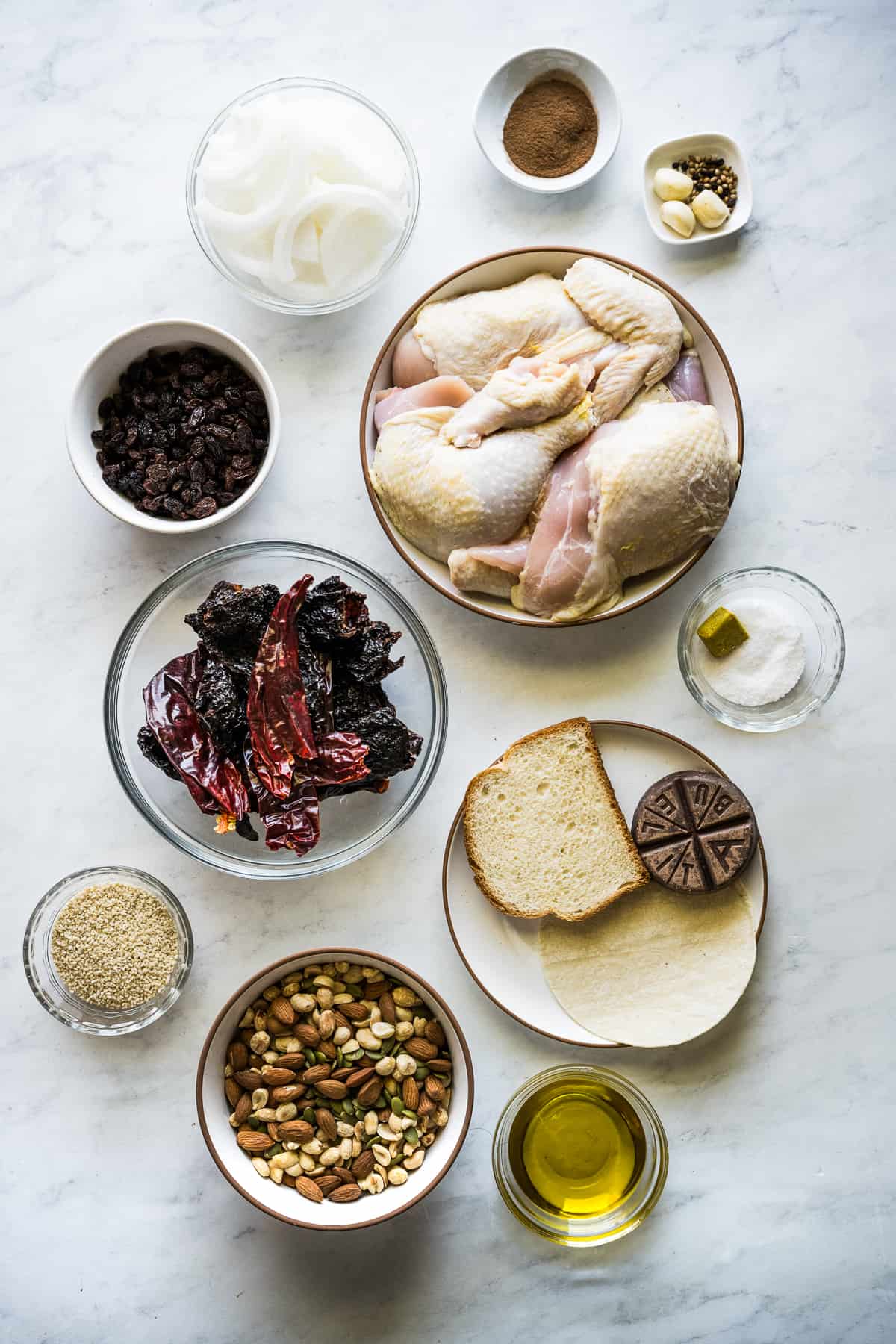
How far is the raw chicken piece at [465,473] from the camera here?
203 centimetres

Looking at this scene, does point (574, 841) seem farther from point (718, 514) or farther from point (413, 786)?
point (718, 514)

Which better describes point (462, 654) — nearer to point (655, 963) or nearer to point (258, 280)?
point (655, 963)

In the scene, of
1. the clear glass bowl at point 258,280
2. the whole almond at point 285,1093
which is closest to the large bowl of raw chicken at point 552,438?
the clear glass bowl at point 258,280

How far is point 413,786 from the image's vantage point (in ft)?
7.05

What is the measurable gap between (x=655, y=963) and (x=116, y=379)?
1729 mm

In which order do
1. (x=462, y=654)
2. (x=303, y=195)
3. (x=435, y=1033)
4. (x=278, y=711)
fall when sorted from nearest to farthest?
(x=278, y=711)
(x=303, y=195)
(x=435, y=1033)
(x=462, y=654)

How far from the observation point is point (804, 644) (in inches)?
84.9

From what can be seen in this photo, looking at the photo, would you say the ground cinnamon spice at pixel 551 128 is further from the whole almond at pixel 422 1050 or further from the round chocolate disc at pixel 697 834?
the whole almond at pixel 422 1050

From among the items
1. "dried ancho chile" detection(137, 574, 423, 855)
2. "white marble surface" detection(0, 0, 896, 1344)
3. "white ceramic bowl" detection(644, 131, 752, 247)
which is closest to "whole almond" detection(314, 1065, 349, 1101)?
"white marble surface" detection(0, 0, 896, 1344)

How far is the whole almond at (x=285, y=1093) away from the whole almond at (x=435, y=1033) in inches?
11.4

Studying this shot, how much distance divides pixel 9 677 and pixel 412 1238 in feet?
5.15

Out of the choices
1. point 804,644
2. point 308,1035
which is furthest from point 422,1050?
point 804,644

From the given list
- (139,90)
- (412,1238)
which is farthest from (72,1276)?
(139,90)

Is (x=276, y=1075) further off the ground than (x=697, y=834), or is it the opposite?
(x=697, y=834)
